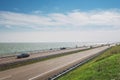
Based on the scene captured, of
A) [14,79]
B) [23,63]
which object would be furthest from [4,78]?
[23,63]

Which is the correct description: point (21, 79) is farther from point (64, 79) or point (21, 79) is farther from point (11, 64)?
point (11, 64)

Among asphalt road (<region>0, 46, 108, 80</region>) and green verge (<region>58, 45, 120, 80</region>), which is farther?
asphalt road (<region>0, 46, 108, 80</region>)

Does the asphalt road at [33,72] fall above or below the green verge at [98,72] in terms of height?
below

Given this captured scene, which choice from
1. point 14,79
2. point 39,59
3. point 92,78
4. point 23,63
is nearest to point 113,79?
point 92,78

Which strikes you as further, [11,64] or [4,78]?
[11,64]

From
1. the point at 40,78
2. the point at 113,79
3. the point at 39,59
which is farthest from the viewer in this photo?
the point at 39,59

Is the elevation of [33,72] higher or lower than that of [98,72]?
lower

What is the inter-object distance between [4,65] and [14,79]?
9.98 metres

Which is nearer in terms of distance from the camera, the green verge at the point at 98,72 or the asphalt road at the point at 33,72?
the green verge at the point at 98,72

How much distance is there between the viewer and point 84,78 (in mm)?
16594

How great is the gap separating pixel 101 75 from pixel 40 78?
22.3ft

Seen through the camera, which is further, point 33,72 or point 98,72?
point 33,72

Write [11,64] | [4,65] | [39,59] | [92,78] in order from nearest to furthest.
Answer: [92,78] → [4,65] → [11,64] → [39,59]

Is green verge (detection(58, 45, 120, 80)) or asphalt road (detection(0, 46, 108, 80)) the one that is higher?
green verge (detection(58, 45, 120, 80))
